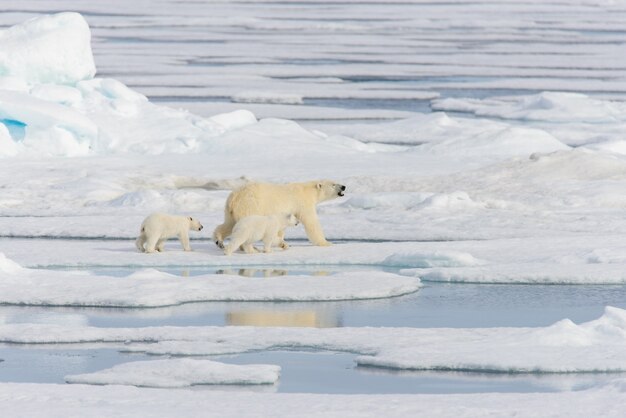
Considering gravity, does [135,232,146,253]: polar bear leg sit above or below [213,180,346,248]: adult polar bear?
below

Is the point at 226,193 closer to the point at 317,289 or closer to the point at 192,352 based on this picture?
the point at 317,289

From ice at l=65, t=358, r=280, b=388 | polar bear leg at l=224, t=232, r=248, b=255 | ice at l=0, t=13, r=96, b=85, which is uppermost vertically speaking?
ice at l=0, t=13, r=96, b=85

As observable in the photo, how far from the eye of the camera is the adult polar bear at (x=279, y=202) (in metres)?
8.06

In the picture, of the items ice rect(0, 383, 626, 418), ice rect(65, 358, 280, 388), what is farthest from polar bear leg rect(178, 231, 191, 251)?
ice rect(0, 383, 626, 418)

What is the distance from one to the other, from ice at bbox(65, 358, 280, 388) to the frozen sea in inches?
0.4

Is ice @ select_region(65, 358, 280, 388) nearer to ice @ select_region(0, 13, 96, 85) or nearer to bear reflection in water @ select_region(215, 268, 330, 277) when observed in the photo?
bear reflection in water @ select_region(215, 268, 330, 277)

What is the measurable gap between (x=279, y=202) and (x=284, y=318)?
1895 mm

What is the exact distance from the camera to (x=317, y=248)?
816 cm

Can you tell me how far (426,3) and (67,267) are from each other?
105 feet

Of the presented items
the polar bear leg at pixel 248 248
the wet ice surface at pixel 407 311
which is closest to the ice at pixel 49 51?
the polar bear leg at pixel 248 248

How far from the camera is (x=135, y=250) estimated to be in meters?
8.22

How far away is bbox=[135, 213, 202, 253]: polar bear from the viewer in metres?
7.99

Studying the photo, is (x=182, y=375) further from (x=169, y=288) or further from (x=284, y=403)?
(x=169, y=288)

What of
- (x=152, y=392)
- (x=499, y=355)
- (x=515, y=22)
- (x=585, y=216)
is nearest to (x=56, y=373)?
(x=152, y=392)
